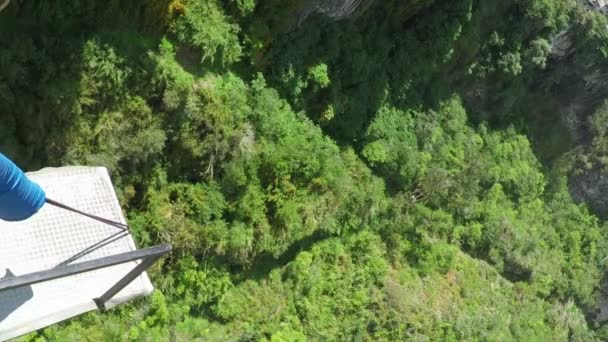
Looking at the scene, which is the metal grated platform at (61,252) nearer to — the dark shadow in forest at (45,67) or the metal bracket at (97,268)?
the metal bracket at (97,268)

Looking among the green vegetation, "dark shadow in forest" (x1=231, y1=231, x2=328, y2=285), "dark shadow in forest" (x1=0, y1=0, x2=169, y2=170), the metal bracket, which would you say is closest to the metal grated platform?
the metal bracket

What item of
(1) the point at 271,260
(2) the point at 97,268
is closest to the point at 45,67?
(2) the point at 97,268

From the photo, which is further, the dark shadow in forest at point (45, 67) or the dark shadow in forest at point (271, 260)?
the dark shadow in forest at point (271, 260)

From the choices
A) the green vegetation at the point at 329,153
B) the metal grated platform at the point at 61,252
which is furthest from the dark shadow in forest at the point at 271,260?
the metal grated platform at the point at 61,252

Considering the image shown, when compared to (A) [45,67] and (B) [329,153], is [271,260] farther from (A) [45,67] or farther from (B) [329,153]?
(A) [45,67]

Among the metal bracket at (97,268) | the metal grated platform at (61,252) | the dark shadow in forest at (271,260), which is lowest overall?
the dark shadow in forest at (271,260)

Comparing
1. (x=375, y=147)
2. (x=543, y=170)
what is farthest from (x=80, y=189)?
(x=543, y=170)

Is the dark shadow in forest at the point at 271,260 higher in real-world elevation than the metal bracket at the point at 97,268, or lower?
lower
